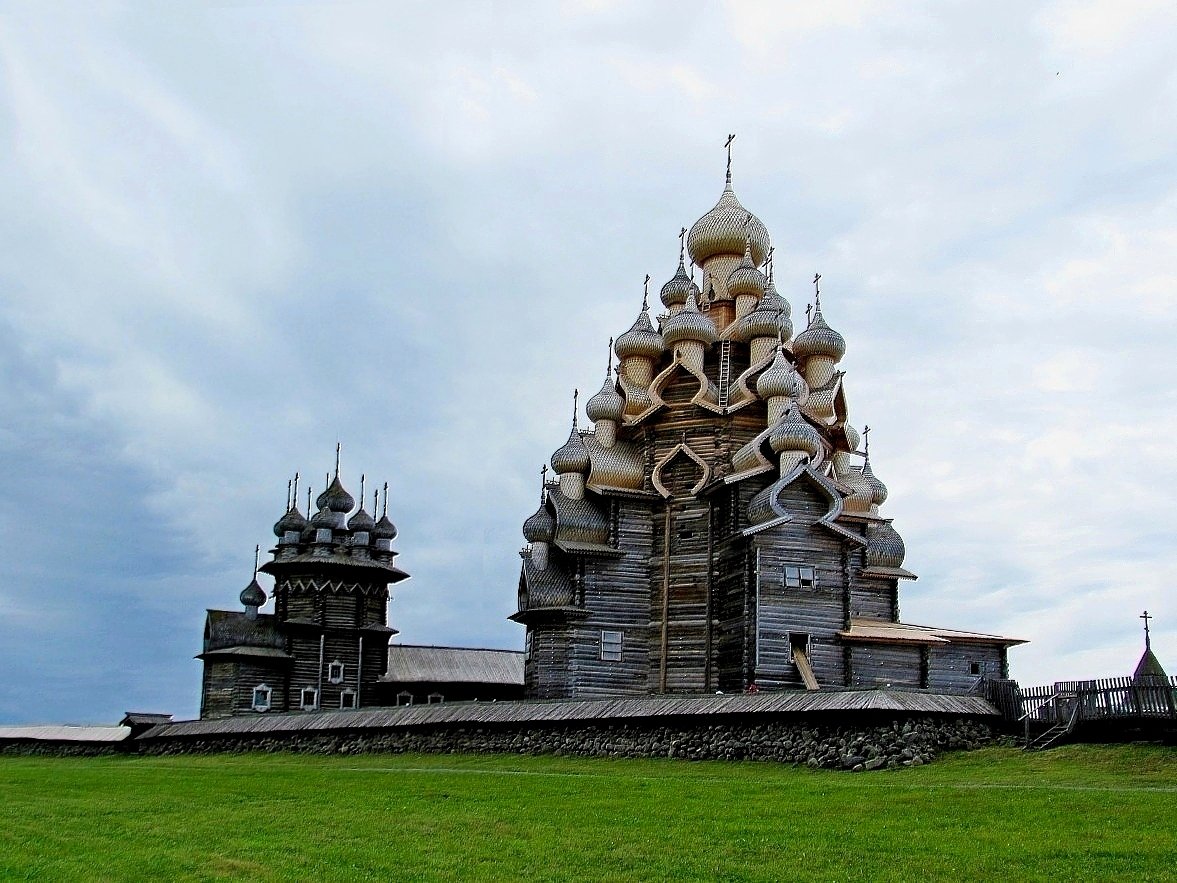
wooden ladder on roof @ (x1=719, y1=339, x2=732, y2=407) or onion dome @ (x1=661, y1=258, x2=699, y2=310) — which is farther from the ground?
onion dome @ (x1=661, y1=258, x2=699, y2=310)

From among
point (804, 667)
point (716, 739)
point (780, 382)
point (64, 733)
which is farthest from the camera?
point (64, 733)

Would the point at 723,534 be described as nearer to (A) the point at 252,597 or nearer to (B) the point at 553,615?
(B) the point at 553,615

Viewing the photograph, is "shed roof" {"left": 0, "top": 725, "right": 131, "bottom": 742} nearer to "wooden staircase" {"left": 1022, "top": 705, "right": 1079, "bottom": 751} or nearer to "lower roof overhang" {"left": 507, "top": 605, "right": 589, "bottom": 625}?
"lower roof overhang" {"left": 507, "top": 605, "right": 589, "bottom": 625}

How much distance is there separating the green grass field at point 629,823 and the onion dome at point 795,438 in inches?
467

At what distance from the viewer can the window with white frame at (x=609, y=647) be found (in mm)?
36250

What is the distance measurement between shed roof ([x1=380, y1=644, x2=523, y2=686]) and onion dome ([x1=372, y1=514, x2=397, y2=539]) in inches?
178

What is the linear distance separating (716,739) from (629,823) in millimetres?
10081

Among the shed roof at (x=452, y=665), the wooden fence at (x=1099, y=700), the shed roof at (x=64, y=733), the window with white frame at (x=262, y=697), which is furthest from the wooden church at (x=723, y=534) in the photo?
the shed roof at (x=64, y=733)

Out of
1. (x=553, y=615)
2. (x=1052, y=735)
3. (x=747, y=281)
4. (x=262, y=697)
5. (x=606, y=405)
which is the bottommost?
(x=1052, y=735)

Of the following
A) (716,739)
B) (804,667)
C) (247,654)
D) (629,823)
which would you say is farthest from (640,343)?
(629,823)

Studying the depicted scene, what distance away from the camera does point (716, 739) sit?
26.8m

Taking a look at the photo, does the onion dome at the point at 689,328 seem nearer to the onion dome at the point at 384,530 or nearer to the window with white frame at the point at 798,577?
the window with white frame at the point at 798,577

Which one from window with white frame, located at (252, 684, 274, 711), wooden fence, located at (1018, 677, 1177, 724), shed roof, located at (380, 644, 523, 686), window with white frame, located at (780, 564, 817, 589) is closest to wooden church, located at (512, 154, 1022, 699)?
window with white frame, located at (780, 564, 817, 589)

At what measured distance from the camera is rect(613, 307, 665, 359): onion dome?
39844 mm
